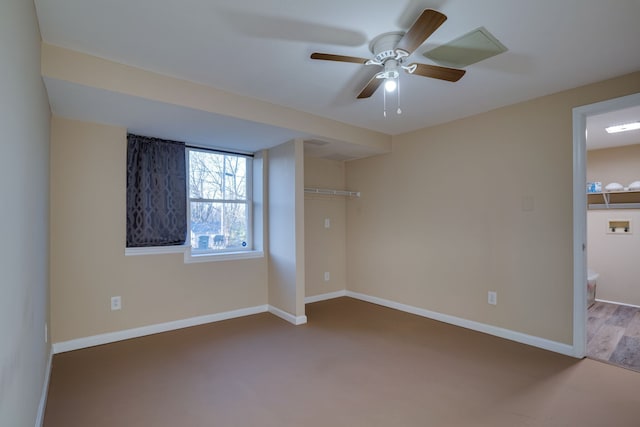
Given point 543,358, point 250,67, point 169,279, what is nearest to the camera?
point 250,67

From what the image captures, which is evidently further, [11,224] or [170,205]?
[170,205]

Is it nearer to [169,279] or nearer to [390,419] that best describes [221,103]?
[169,279]

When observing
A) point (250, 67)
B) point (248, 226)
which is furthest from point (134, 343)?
point (250, 67)

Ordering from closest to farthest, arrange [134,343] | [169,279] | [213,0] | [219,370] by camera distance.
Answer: [213,0] → [219,370] → [134,343] → [169,279]

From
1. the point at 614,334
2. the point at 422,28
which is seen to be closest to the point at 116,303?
the point at 422,28

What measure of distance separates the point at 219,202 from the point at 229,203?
139 mm

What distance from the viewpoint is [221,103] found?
2.90 meters

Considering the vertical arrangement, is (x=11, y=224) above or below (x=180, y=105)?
below

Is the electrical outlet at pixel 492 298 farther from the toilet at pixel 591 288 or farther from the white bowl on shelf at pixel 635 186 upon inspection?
the white bowl on shelf at pixel 635 186

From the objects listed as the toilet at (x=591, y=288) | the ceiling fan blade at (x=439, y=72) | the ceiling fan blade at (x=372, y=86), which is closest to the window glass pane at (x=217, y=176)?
the ceiling fan blade at (x=372, y=86)

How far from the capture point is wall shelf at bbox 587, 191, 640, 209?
4.65 m

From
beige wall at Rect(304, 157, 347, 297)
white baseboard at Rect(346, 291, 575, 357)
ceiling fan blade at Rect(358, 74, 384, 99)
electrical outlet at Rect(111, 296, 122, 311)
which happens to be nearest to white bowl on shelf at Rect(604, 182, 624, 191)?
white baseboard at Rect(346, 291, 575, 357)

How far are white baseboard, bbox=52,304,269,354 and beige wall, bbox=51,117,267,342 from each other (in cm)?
5

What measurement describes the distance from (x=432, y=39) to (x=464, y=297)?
279cm
